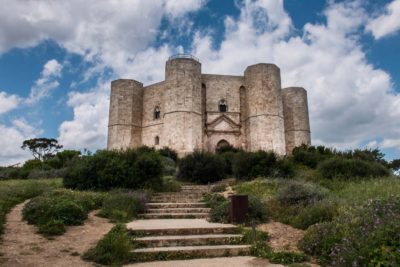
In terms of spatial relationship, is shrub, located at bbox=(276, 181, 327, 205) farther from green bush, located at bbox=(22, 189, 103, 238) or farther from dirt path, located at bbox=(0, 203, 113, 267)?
green bush, located at bbox=(22, 189, 103, 238)

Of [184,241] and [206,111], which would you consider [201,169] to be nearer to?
[184,241]

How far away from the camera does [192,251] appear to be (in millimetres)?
5344

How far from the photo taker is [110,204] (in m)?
8.33

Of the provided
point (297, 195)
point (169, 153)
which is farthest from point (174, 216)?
point (169, 153)

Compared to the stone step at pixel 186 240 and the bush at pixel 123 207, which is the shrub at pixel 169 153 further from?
the stone step at pixel 186 240

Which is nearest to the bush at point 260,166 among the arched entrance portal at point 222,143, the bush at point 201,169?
the bush at point 201,169

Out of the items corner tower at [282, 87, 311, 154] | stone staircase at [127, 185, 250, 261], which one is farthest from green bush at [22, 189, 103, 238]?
corner tower at [282, 87, 311, 154]

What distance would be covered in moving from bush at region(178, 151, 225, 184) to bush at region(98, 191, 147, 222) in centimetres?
640

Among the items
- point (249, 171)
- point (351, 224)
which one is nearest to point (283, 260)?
point (351, 224)

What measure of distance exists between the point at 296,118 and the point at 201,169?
862 inches

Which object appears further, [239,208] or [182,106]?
[182,106]

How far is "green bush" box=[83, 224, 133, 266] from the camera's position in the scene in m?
4.88

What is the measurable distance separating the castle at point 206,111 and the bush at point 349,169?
15.8m

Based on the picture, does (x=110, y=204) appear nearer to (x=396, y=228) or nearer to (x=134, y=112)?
(x=396, y=228)
